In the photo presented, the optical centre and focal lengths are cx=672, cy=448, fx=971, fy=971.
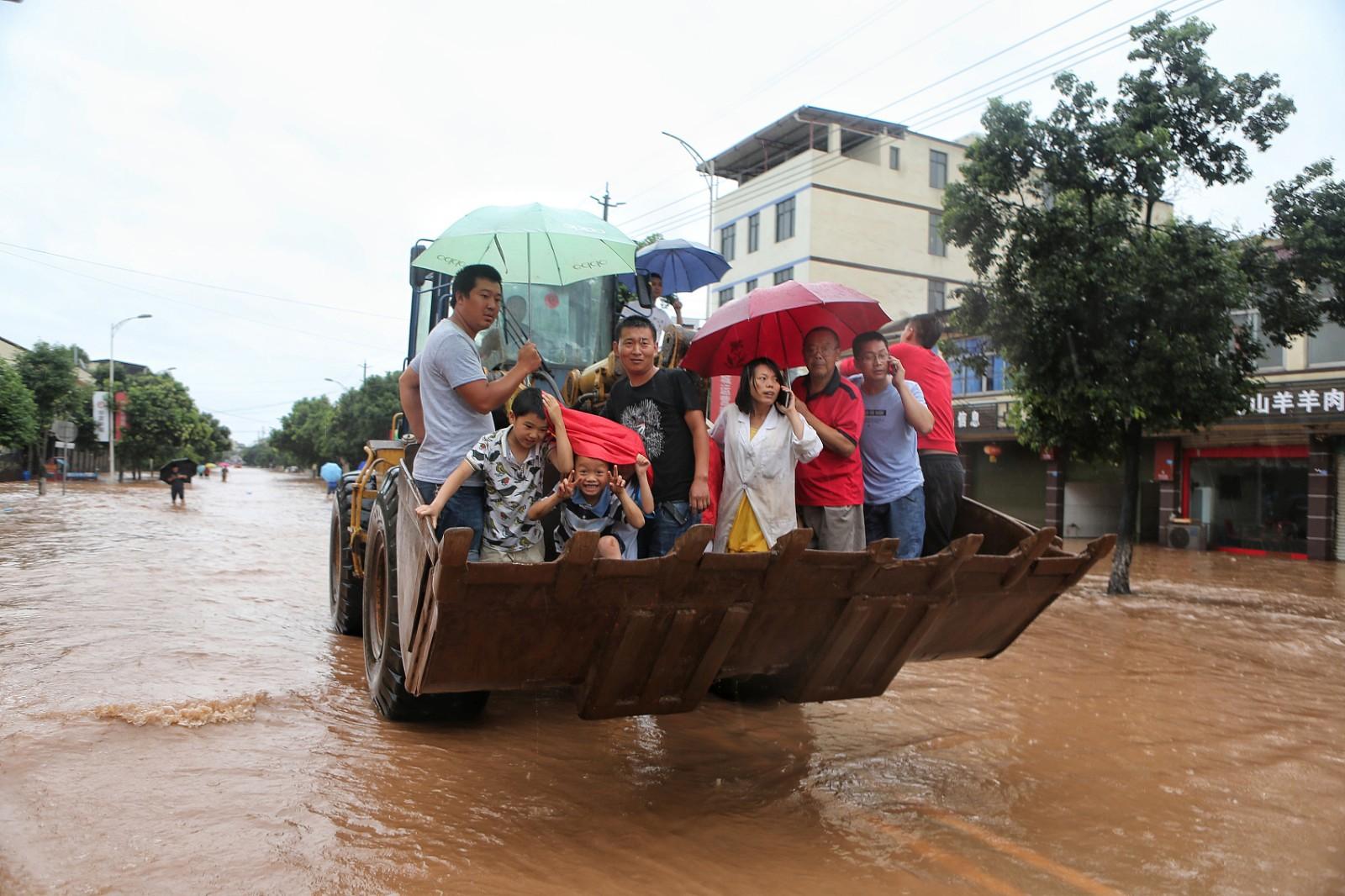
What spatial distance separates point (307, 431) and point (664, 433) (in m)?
94.4

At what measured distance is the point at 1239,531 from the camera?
22.5 metres

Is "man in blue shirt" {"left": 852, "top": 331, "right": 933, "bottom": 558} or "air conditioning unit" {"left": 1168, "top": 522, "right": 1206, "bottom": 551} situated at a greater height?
"man in blue shirt" {"left": 852, "top": 331, "right": 933, "bottom": 558}

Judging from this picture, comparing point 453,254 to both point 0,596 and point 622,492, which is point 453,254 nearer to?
point 622,492

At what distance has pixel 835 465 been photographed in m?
4.41

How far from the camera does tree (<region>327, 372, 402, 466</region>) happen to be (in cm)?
5891

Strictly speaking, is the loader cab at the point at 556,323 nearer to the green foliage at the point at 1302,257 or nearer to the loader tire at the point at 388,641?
the loader tire at the point at 388,641

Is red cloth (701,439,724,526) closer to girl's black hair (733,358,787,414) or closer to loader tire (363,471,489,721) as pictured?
girl's black hair (733,358,787,414)

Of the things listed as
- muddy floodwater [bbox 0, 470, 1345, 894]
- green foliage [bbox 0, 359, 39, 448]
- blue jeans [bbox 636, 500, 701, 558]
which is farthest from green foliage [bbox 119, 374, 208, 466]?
blue jeans [bbox 636, 500, 701, 558]

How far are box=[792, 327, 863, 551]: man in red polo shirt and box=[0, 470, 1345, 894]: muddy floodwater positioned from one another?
4.22 ft

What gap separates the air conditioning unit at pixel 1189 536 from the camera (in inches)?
901

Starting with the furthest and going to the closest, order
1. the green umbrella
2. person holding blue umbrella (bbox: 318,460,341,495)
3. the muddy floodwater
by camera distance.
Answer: person holding blue umbrella (bbox: 318,460,341,495), the green umbrella, the muddy floodwater

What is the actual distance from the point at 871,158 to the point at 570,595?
37.6 meters

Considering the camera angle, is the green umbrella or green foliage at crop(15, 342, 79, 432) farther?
green foliage at crop(15, 342, 79, 432)

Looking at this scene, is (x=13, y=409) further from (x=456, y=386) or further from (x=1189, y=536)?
(x=1189, y=536)
